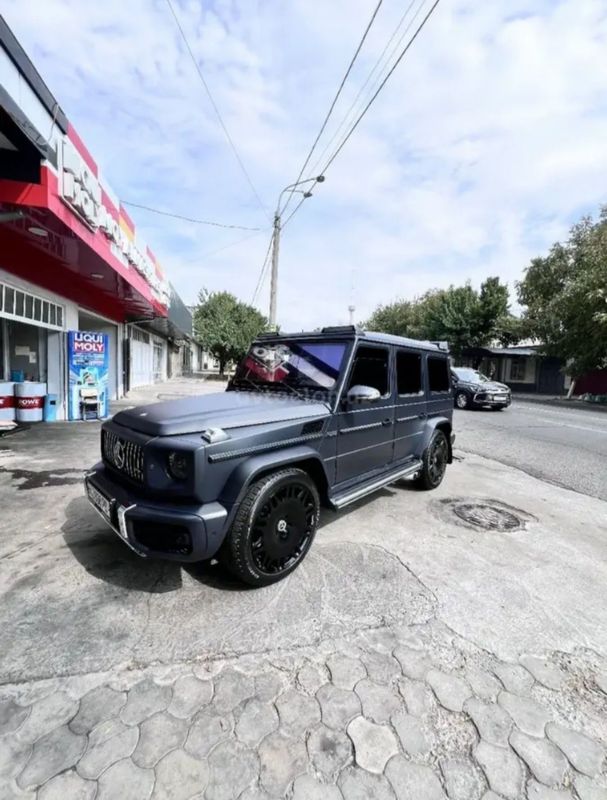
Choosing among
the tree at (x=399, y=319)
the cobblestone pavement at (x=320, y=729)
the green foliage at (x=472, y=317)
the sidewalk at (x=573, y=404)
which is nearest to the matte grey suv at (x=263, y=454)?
the cobblestone pavement at (x=320, y=729)

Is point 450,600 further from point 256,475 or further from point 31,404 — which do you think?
point 31,404

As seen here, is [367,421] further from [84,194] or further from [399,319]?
[399,319]

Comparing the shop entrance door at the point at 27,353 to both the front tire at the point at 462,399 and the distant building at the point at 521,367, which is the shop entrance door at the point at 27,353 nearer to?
the front tire at the point at 462,399

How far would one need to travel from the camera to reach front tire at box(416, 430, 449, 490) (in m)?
5.08

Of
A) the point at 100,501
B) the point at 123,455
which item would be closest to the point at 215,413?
the point at 123,455

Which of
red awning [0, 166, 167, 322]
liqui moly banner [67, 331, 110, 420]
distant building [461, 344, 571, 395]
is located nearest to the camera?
red awning [0, 166, 167, 322]

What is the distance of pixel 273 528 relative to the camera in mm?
2875

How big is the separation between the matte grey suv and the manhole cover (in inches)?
29.7

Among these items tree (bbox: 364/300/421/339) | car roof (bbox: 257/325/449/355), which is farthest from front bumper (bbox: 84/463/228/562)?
tree (bbox: 364/300/421/339)

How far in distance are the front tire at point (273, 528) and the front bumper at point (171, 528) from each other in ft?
0.60

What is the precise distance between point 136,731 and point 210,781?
16.7 inches

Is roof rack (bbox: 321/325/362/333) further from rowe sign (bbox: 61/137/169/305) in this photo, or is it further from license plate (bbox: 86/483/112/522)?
rowe sign (bbox: 61/137/169/305)

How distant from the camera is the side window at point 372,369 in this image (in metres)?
3.76

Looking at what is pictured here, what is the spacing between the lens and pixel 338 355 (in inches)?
146
